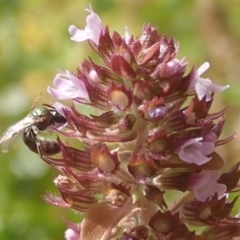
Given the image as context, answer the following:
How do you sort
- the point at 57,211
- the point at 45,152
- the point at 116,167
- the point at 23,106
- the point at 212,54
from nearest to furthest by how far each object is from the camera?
the point at 116,167, the point at 45,152, the point at 57,211, the point at 23,106, the point at 212,54

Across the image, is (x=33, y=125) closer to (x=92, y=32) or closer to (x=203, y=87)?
(x=92, y=32)

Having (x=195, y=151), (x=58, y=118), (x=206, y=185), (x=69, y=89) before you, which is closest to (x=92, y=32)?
(x=69, y=89)

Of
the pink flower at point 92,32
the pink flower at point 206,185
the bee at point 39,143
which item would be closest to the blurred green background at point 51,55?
the bee at point 39,143

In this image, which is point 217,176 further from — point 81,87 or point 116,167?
point 81,87

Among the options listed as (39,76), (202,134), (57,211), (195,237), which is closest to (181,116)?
(202,134)

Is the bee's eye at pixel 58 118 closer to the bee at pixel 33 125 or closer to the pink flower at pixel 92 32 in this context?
the bee at pixel 33 125

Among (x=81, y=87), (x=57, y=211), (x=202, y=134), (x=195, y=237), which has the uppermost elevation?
(x=81, y=87)
